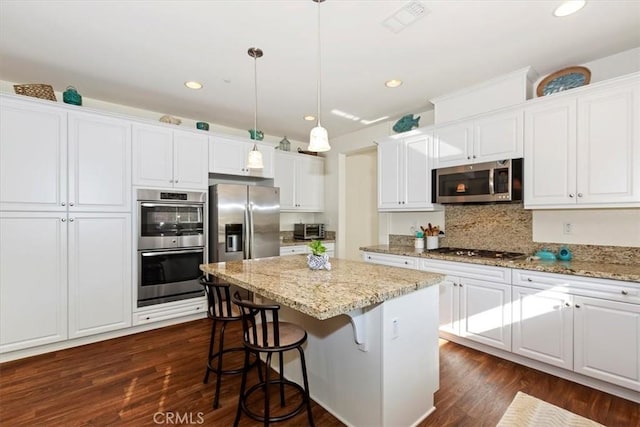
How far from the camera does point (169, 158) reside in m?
3.48

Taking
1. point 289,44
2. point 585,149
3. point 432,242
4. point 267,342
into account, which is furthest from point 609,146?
point 267,342

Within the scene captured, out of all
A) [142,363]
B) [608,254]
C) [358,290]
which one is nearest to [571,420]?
[358,290]

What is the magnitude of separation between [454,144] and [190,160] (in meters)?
3.07

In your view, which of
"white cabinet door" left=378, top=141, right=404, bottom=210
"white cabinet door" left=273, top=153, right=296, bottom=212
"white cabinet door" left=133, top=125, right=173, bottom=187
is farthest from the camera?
"white cabinet door" left=273, top=153, right=296, bottom=212

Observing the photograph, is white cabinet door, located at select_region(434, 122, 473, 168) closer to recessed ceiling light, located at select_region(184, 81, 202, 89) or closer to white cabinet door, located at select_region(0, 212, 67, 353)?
recessed ceiling light, located at select_region(184, 81, 202, 89)

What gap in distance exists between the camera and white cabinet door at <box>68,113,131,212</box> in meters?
2.91

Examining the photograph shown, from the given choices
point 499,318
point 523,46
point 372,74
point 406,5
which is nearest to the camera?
point 406,5

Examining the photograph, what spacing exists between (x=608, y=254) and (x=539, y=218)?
1.87ft

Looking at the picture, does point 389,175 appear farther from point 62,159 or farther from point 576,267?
point 62,159

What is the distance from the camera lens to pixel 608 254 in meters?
2.50

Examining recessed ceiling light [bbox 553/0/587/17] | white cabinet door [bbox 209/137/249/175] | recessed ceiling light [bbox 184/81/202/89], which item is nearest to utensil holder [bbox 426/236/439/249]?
recessed ceiling light [bbox 553/0/587/17]

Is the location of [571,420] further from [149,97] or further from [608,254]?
[149,97]

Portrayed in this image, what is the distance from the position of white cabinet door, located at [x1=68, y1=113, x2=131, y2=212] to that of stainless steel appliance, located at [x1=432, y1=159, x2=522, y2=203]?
134 inches

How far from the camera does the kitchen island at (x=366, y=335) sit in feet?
5.17
